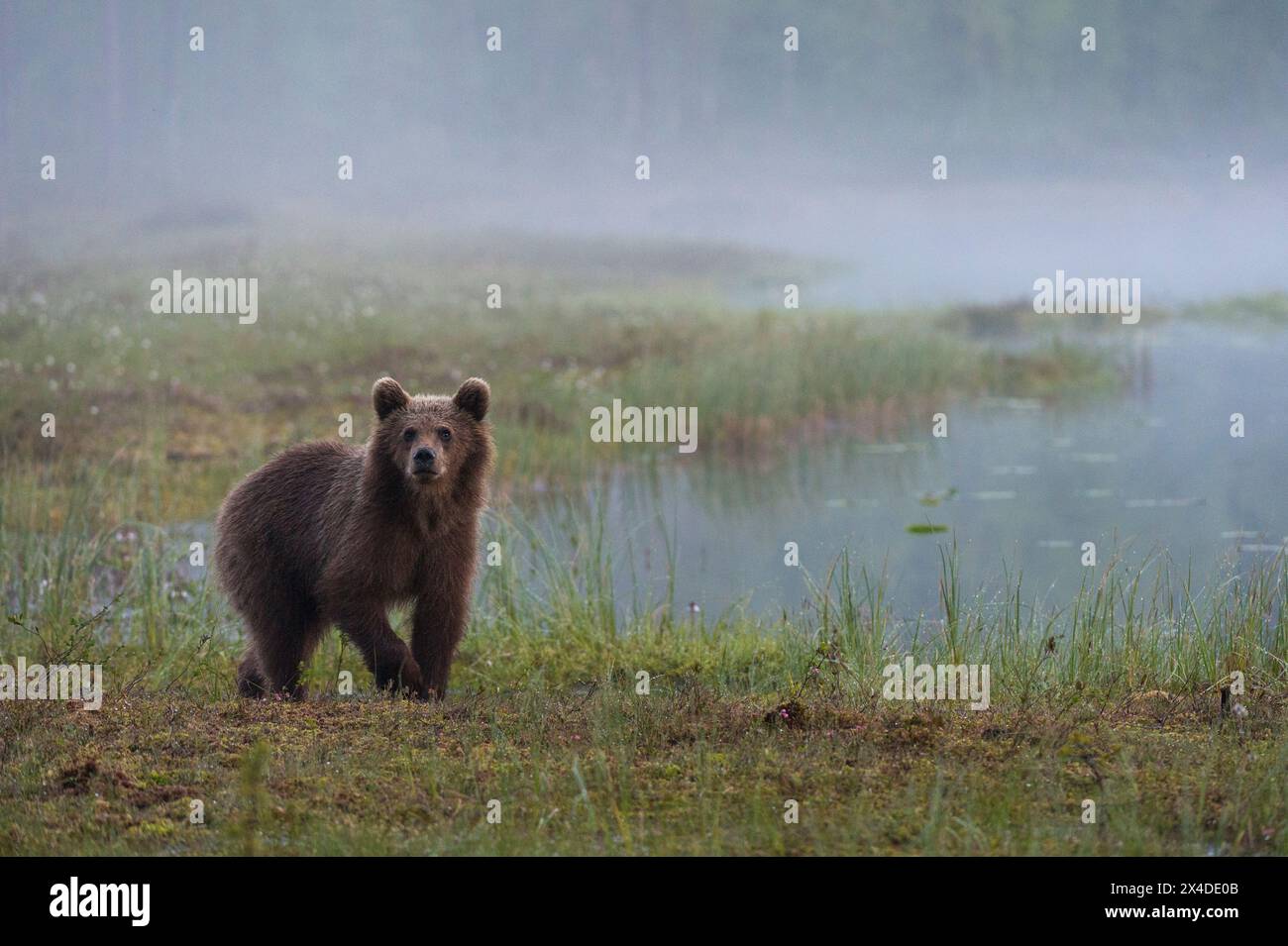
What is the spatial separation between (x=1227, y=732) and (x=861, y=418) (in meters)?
15.6

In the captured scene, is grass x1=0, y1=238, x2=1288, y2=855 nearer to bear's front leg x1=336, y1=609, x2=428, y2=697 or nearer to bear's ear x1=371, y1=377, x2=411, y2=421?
bear's front leg x1=336, y1=609, x2=428, y2=697

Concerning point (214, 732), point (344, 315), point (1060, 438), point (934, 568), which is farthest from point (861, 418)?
point (214, 732)

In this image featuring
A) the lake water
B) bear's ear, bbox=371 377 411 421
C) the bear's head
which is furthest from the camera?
the lake water

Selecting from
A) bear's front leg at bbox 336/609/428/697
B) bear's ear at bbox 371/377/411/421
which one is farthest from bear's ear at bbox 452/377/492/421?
bear's front leg at bbox 336/609/428/697

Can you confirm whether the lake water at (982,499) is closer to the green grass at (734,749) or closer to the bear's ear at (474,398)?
the green grass at (734,749)

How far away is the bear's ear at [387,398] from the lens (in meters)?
7.89

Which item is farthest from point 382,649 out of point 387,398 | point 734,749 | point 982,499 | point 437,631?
point 982,499

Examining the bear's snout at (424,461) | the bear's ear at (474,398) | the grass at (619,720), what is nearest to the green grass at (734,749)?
the grass at (619,720)

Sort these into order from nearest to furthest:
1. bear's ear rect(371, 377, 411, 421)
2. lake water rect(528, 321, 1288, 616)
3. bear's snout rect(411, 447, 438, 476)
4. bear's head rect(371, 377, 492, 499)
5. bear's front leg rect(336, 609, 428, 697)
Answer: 1. bear's snout rect(411, 447, 438, 476)
2. bear's head rect(371, 377, 492, 499)
3. bear's front leg rect(336, 609, 428, 697)
4. bear's ear rect(371, 377, 411, 421)
5. lake water rect(528, 321, 1288, 616)

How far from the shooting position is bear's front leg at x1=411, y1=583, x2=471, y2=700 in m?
7.89

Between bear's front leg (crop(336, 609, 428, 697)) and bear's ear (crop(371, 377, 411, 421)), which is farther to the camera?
bear's ear (crop(371, 377, 411, 421))

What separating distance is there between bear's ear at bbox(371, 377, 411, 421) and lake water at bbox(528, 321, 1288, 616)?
3.06 metres

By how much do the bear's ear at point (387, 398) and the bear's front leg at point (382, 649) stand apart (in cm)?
108

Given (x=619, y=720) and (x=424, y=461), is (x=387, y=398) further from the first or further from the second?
(x=619, y=720)
